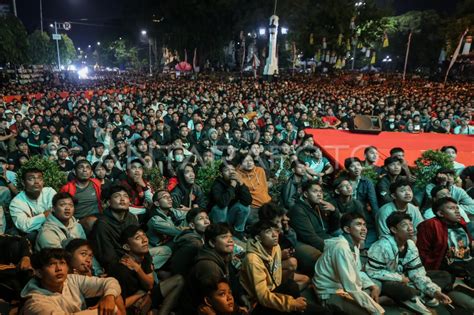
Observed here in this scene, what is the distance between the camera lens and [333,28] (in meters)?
41.0

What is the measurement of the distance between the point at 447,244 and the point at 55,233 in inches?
177

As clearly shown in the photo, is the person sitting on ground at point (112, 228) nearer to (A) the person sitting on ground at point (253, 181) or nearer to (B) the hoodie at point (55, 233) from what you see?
(B) the hoodie at point (55, 233)

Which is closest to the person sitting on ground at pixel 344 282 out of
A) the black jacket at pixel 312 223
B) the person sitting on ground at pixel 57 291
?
the black jacket at pixel 312 223

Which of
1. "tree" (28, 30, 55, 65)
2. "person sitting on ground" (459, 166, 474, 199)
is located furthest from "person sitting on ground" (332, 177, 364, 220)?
"tree" (28, 30, 55, 65)

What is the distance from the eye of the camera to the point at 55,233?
4.05 m

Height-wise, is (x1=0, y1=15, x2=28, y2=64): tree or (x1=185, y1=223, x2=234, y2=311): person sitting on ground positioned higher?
(x1=0, y1=15, x2=28, y2=64): tree

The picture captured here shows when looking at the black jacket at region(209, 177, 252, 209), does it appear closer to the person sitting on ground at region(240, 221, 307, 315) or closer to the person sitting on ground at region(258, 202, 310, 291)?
the person sitting on ground at region(258, 202, 310, 291)

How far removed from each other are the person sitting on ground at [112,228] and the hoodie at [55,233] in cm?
26

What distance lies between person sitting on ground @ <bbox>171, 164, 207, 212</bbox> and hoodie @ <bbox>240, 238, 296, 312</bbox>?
92.5 inches

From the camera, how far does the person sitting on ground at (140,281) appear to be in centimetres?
361

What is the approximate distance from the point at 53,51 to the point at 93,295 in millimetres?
46629

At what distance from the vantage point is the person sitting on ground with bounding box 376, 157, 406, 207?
6141 millimetres

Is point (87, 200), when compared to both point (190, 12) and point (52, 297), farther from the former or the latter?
point (190, 12)

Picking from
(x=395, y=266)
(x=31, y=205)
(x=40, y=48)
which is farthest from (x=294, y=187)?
(x=40, y=48)
